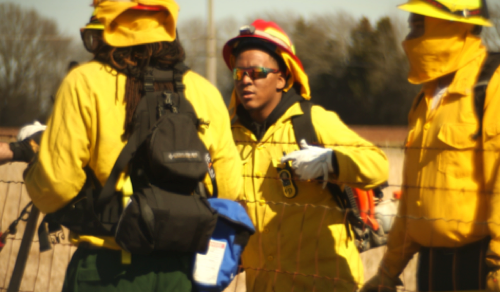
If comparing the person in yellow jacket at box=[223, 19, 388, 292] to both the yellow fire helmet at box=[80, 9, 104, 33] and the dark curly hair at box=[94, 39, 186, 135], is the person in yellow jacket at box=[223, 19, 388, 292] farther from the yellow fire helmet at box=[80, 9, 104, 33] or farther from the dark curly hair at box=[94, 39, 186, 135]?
the yellow fire helmet at box=[80, 9, 104, 33]

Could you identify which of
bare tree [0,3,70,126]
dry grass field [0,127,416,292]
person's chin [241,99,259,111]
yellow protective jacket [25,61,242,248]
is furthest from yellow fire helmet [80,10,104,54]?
bare tree [0,3,70,126]

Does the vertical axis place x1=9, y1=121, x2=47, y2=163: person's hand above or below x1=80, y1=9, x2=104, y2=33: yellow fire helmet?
below

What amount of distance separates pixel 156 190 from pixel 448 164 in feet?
4.52

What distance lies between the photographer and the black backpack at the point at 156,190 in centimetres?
185

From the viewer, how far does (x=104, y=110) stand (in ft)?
6.21

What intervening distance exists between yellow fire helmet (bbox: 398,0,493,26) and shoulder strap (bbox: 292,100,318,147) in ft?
2.43

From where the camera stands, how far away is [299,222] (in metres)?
2.73

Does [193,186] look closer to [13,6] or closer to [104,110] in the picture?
[104,110]

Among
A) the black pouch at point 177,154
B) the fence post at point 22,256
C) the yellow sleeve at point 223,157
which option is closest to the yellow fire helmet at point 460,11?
the yellow sleeve at point 223,157

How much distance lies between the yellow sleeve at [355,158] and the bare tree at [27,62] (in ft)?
45.2

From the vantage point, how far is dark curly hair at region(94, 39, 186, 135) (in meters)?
1.94

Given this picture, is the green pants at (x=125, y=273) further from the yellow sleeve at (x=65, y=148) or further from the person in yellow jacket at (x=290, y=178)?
the person in yellow jacket at (x=290, y=178)

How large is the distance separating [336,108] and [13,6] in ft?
49.2

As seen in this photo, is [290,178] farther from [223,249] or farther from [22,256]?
[22,256]
